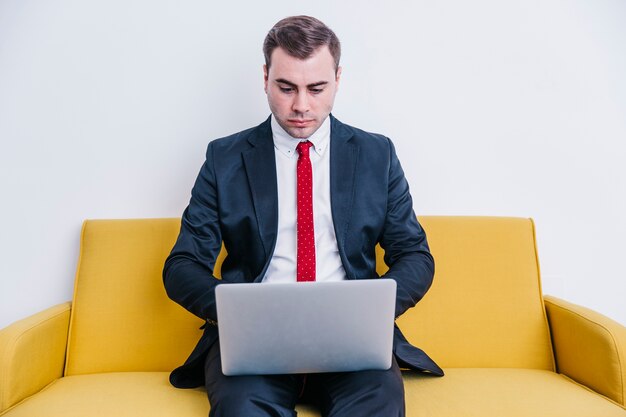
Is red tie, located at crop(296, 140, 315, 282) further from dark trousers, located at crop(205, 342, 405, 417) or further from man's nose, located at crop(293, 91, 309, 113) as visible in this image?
dark trousers, located at crop(205, 342, 405, 417)

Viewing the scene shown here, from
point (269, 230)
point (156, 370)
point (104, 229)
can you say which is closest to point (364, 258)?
point (269, 230)

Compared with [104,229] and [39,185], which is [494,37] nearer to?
[104,229]

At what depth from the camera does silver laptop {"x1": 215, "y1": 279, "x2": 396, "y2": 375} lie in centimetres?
134

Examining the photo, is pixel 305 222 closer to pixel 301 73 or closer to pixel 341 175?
pixel 341 175

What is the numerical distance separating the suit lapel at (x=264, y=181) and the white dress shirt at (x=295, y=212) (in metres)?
0.03

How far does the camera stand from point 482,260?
219 centimetres

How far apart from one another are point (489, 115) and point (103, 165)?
152 cm

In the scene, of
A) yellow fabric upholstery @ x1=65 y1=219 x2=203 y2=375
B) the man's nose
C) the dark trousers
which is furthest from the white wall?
the dark trousers

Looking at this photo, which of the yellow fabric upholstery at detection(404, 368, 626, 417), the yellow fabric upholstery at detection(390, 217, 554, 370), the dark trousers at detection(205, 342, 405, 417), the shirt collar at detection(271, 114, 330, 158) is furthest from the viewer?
the yellow fabric upholstery at detection(390, 217, 554, 370)

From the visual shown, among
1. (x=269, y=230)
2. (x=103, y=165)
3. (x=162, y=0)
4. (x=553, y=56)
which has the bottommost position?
(x=269, y=230)

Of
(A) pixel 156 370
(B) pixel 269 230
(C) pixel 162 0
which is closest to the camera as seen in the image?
(B) pixel 269 230

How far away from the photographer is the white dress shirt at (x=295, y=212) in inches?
75.4

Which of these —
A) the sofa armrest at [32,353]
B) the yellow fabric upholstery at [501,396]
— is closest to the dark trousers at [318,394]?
the yellow fabric upholstery at [501,396]

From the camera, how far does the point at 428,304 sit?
2152 millimetres
